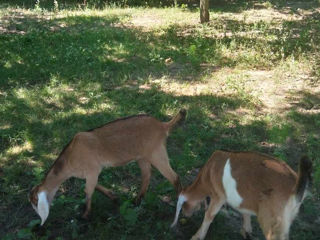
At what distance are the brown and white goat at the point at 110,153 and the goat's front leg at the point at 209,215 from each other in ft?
2.32

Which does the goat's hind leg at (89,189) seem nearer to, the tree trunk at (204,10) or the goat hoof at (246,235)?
the goat hoof at (246,235)

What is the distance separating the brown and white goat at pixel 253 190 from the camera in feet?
11.3

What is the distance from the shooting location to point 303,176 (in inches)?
129

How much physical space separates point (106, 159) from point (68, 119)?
6.64 feet

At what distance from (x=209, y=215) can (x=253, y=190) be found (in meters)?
0.61

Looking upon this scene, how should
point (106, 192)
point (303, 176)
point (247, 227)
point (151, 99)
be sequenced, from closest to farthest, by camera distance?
1. point (303, 176)
2. point (247, 227)
3. point (106, 192)
4. point (151, 99)

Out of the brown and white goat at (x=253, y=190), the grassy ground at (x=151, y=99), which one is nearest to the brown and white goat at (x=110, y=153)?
the grassy ground at (x=151, y=99)

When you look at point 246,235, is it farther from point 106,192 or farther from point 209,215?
point 106,192

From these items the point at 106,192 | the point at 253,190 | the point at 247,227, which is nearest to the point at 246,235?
the point at 247,227

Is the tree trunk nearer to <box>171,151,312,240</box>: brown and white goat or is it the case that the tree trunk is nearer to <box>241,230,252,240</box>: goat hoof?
<box>171,151,312,240</box>: brown and white goat

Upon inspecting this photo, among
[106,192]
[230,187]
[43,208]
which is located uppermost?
[230,187]

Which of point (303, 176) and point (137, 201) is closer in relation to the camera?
point (303, 176)

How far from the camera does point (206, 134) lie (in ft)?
19.7

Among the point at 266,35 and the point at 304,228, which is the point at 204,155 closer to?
the point at 304,228
